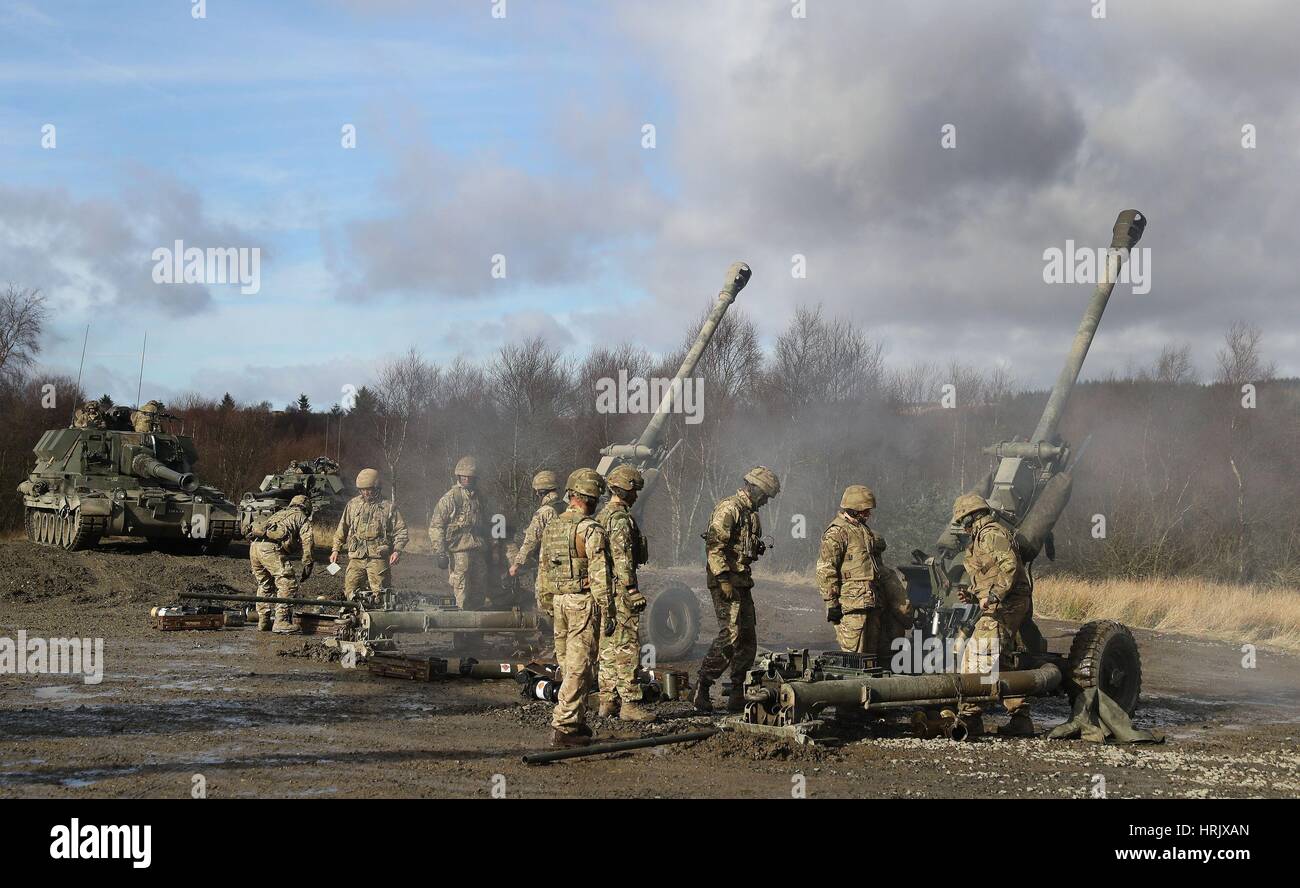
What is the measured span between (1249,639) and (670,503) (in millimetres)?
16350

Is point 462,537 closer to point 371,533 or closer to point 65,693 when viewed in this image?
point 371,533

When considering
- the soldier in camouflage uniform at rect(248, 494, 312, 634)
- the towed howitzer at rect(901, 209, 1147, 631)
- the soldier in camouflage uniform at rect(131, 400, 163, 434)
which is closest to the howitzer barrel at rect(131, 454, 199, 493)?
the soldier in camouflage uniform at rect(131, 400, 163, 434)

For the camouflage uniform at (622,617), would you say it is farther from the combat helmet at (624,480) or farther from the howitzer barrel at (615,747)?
the howitzer barrel at (615,747)

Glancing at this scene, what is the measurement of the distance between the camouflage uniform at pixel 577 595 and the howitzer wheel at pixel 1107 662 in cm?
362

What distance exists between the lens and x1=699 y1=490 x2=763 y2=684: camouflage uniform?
913cm

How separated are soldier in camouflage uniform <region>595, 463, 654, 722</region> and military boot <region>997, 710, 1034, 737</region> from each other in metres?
2.62

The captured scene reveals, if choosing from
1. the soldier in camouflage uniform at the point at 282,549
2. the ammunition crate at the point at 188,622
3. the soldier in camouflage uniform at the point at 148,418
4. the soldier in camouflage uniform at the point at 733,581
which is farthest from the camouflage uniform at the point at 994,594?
the soldier in camouflage uniform at the point at 148,418

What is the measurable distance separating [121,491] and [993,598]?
19.2 m

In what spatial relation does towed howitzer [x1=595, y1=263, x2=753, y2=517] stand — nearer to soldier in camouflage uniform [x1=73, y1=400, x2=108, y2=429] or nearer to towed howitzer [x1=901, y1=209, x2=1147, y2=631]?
towed howitzer [x1=901, y1=209, x2=1147, y2=631]

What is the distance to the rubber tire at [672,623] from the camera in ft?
38.2

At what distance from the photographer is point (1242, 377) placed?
1249 inches

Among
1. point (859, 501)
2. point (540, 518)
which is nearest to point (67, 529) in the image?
point (540, 518)
